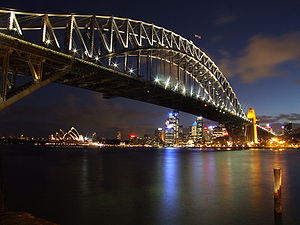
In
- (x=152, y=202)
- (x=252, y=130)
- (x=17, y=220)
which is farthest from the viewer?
(x=252, y=130)

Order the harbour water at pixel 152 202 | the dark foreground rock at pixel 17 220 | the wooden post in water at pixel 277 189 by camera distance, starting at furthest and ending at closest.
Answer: the wooden post in water at pixel 277 189, the harbour water at pixel 152 202, the dark foreground rock at pixel 17 220

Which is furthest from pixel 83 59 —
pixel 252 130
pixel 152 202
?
pixel 252 130

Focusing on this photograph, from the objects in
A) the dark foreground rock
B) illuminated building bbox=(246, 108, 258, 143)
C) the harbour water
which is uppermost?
illuminated building bbox=(246, 108, 258, 143)

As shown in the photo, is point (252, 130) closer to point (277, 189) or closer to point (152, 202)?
point (152, 202)

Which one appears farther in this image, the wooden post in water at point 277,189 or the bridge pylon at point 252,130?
the bridge pylon at point 252,130

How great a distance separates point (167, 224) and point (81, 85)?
22.6 meters

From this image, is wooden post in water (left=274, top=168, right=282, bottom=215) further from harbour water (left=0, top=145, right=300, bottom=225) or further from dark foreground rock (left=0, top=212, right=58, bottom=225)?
dark foreground rock (left=0, top=212, right=58, bottom=225)

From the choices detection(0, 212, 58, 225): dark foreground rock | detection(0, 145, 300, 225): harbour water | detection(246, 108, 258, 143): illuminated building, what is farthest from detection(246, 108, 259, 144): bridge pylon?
detection(0, 212, 58, 225): dark foreground rock

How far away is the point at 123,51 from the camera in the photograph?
32.1 m

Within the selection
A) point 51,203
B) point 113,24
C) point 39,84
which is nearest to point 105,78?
point 113,24

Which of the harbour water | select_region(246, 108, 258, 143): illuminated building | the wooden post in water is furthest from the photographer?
select_region(246, 108, 258, 143): illuminated building

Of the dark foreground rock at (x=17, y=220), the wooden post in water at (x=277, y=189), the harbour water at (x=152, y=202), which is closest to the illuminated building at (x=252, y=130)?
the harbour water at (x=152, y=202)

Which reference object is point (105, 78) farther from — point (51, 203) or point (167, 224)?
point (167, 224)

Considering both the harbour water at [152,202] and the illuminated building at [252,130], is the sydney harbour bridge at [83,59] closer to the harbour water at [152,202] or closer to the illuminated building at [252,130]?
the harbour water at [152,202]
